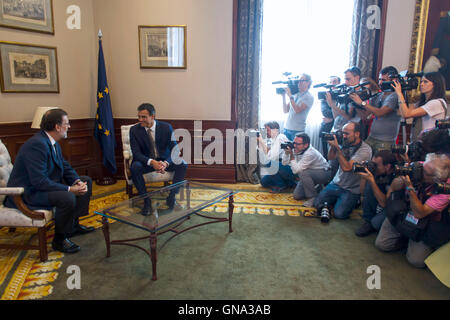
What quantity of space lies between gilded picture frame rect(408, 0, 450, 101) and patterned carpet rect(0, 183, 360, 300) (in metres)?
1.99

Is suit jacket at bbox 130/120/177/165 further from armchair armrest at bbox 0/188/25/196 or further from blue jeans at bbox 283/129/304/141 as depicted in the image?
blue jeans at bbox 283/129/304/141

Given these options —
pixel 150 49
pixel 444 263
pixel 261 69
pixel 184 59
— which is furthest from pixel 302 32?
pixel 444 263

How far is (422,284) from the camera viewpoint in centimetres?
198

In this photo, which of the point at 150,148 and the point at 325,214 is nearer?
the point at 325,214

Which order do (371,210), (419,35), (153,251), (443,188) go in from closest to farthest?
1. (443,188)
2. (153,251)
3. (371,210)
4. (419,35)

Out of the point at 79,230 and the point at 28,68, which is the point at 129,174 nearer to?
the point at 79,230

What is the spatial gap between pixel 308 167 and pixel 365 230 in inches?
39.3

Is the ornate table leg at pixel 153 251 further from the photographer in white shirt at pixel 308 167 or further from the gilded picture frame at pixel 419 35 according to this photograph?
the gilded picture frame at pixel 419 35

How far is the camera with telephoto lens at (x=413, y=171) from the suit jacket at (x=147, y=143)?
2.11 metres

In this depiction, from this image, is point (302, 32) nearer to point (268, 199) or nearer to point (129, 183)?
point (268, 199)

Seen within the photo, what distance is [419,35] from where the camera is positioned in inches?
143

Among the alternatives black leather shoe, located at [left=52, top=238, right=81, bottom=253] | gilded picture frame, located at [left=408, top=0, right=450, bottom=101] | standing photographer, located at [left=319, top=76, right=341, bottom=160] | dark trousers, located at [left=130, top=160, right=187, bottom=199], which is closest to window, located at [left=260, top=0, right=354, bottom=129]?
standing photographer, located at [left=319, top=76, right=341, bottom=160]

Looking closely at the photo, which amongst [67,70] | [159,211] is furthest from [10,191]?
[67,70]

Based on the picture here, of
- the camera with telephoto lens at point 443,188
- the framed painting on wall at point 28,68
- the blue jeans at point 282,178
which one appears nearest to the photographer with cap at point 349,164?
the blue jeans at point 282,178
